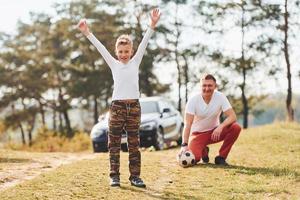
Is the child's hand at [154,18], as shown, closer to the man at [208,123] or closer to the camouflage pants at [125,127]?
the camouflage pants at [125,127]

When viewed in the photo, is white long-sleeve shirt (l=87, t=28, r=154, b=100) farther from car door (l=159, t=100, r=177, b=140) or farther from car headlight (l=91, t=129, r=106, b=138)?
car door (l=159, t=100, r=177, b=140)

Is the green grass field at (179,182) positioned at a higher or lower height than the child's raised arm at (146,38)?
lower

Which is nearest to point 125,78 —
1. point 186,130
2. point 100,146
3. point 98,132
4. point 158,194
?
point 158,194

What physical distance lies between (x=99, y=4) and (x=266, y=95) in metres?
13.9

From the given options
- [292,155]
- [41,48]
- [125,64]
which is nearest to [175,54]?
[41,48]

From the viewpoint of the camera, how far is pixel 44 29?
41.5 meters

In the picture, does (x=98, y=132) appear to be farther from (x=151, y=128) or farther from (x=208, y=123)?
(x=208, y=123)

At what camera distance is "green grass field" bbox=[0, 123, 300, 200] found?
6516 mm

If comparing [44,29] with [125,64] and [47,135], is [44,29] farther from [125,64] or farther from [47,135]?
[125,64]

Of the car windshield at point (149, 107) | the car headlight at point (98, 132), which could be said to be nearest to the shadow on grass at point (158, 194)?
the car headlight at point (98, 132)

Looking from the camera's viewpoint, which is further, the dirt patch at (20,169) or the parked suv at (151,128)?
the parked suv at (151,128)

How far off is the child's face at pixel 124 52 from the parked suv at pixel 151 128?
8.09 meters

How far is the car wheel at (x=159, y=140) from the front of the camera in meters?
15.9

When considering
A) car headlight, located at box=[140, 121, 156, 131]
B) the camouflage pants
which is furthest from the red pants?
car headlight, located at box=[140, 121, 156, 131]
